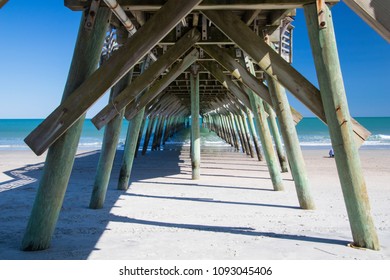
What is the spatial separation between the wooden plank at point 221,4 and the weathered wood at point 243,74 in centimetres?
143

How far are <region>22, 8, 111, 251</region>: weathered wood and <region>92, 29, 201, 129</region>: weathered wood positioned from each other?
1003 mm

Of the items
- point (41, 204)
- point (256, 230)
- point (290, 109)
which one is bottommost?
point (256, 230)

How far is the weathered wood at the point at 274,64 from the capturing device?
3209mm

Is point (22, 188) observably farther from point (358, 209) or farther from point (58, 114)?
point (358, 209)

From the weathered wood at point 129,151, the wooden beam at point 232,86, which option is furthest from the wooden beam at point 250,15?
the weathered wood at point 129,151

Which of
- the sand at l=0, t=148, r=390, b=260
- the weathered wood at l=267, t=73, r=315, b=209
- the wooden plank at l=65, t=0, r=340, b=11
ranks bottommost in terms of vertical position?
the sand at l=0, t=148, r=390, b=260

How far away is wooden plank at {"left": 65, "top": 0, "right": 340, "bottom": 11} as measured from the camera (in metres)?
3.34

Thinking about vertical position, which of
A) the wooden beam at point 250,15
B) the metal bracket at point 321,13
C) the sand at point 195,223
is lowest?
the sand at point 195,223

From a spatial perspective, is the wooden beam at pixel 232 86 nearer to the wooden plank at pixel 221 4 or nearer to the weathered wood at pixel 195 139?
the weathered wood at pixel 195 139

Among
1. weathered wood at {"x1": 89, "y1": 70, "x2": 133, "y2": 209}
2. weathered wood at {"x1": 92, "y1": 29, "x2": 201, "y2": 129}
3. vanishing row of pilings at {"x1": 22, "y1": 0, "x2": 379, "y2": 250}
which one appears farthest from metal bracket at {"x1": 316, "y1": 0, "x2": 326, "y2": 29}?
weathered wood at {"x1": 89, "y1": 70, "x2": 133, "y2": 209}

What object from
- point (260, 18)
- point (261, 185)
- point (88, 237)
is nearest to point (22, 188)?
point (88, 237)

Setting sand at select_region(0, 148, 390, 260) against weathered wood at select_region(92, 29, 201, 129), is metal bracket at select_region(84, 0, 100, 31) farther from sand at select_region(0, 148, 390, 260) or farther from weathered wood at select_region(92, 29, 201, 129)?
sand at select_region(0, 148, 390, 260)
